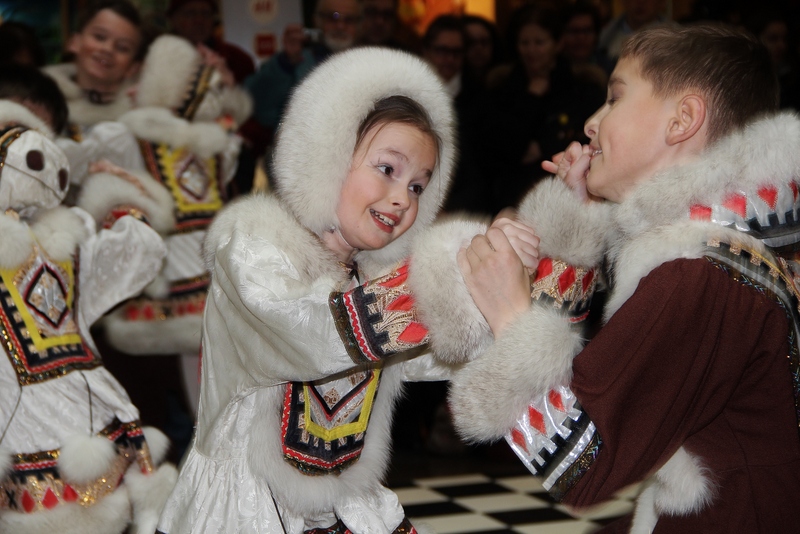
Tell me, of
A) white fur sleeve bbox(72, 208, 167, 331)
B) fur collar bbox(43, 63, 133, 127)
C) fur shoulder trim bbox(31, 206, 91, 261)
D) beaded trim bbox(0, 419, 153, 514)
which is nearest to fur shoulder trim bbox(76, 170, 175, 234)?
white fur sleeve bbox(72, 208, 167, 331)

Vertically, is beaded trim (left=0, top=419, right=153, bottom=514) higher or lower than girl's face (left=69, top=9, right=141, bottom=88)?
lower

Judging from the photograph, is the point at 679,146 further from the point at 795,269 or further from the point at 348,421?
the point at 348,421

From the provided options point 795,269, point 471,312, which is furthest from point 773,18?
point 471,312

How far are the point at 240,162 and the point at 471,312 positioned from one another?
3153 millimetres

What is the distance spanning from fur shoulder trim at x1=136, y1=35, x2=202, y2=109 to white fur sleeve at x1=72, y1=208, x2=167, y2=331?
3.24 feet

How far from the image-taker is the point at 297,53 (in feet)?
15.4

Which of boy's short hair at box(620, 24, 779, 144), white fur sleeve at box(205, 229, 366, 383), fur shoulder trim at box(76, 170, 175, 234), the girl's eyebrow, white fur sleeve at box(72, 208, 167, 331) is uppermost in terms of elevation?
boy's short hair at box(620, 24, 779, 144)

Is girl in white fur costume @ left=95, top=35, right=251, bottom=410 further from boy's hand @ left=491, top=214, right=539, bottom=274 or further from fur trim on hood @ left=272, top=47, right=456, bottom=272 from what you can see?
boy's hand @ left=491, top=214, right=539, bottom=274

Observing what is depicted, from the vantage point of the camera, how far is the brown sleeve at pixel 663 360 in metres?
1.34

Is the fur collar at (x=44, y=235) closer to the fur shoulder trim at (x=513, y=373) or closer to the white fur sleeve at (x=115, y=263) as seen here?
the white fur sleeve at (x=115, y=263)

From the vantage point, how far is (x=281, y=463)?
170 centimetres

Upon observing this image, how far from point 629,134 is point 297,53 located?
3.35 meters

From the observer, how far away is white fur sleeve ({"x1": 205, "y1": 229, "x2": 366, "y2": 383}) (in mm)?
1521

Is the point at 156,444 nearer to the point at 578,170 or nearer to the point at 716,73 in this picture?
the point at 578,170
